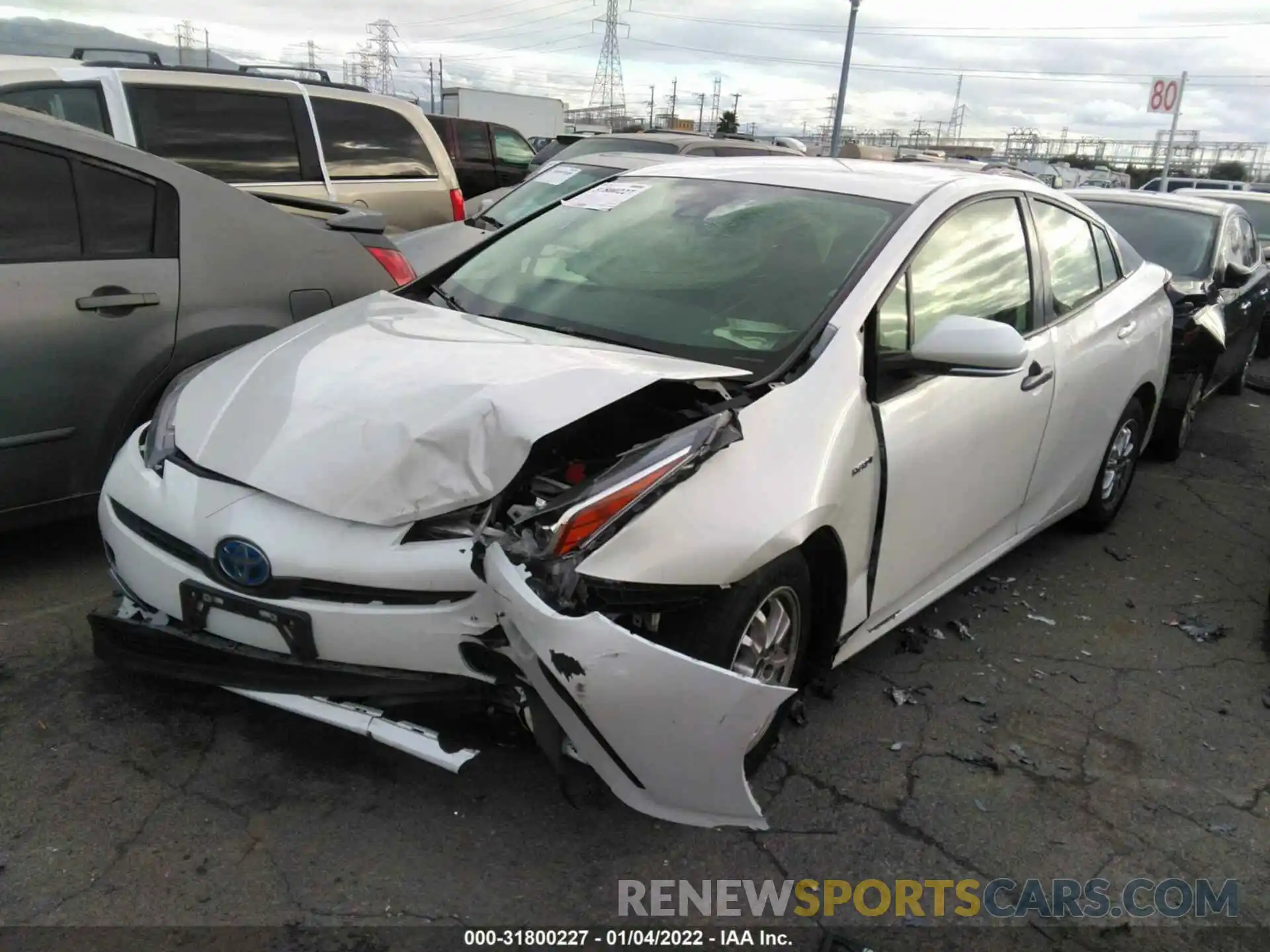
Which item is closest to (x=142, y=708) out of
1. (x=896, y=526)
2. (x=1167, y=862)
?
(x=896, y=526)

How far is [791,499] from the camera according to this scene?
2.48 m

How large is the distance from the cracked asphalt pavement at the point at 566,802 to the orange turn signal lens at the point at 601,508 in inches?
30.4

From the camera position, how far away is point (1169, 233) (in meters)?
7.20

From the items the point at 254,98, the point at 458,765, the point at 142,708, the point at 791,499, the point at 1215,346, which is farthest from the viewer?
the point at 254,98

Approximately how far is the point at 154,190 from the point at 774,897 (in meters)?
3.33

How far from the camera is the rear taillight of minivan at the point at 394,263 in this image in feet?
14.7

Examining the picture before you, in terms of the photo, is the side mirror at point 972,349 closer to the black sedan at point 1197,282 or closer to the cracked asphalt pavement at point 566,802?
the cracked asphalt pavement at point 566,802

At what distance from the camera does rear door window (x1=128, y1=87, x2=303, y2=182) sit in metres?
6.37

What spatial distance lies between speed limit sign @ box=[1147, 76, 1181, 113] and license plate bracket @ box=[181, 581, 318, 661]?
63.2 ft

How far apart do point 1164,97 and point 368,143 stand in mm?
15656

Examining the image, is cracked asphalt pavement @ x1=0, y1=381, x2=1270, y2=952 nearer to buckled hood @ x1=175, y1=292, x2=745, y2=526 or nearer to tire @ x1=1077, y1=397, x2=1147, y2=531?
buckled hood @ x1=175, y1=292, x2=745, y2=526

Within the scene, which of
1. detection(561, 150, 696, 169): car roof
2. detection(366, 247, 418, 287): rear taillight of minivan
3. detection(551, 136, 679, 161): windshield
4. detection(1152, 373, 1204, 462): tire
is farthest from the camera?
detection(551, 136, 679, 161): windshield

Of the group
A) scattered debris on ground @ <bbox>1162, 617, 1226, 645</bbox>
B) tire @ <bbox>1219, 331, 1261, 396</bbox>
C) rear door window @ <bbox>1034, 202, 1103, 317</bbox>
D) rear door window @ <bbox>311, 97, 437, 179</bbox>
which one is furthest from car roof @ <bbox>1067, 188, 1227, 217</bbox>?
rear door window @ <bbox>311, 97, 437, 179</bbox>

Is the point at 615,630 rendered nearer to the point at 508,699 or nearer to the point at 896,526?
the point at 508,699
